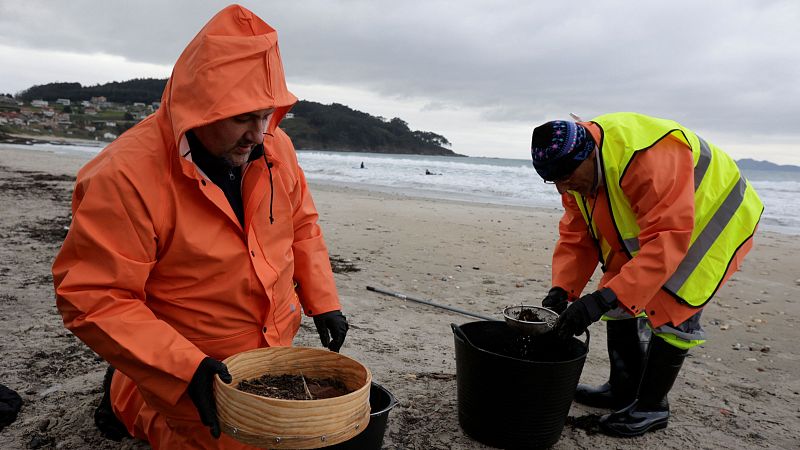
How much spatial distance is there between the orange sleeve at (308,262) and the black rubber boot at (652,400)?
1.75 metres

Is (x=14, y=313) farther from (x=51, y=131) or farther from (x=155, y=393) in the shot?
(x=51, y=131)

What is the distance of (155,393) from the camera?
1.95 meters

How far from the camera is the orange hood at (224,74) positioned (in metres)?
1.95

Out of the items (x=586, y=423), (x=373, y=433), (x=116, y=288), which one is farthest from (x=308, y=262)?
(x=586, y=423)

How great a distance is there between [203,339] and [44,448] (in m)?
1.09

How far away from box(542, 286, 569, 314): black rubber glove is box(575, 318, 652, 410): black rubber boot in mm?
357

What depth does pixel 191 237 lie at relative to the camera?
210 cm

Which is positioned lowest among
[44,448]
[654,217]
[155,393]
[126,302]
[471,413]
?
[44,448]

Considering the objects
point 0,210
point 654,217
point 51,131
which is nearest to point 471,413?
point 654,217

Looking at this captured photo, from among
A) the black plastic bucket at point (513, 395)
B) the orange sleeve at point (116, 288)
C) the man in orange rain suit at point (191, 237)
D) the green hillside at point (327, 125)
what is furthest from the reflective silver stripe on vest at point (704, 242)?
the green hillside at point (327, 125)

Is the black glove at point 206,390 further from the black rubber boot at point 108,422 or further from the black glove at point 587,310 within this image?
the black glove at point 587,310

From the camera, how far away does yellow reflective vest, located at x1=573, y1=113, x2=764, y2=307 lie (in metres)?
2.93

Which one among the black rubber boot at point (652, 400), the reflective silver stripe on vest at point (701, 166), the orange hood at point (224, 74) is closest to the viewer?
the orange hood at point (224, 74)

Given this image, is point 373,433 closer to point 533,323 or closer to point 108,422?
point 533,323
